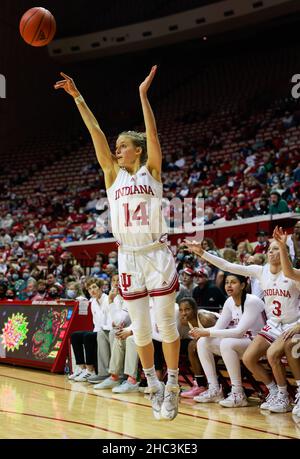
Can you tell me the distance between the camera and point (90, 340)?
8.45 metres

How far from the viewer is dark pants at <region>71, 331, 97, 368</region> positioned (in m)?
8.46

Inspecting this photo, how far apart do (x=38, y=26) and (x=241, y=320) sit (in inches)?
148

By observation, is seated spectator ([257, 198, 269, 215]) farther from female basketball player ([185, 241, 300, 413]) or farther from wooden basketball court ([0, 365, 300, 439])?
female basketball player ([185, 241, 300, 413])

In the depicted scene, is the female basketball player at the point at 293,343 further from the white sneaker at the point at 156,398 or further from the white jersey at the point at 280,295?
the white sneaker at the point at 156,398

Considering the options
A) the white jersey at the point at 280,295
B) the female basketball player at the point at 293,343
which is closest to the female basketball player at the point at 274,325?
the white jersey at the point at 280,295

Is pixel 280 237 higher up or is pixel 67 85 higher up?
pixel 67 85

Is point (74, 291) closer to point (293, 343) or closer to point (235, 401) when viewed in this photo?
point (235, 401)

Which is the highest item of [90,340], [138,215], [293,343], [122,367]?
[138,215]

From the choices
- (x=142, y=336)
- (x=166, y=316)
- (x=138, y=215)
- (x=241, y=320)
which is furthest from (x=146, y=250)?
(x=241, y=320)

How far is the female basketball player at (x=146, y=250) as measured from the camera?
4438mm

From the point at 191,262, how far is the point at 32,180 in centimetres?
1594

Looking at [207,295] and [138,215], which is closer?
[138,215]

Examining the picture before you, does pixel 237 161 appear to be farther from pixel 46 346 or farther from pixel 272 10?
pixel 46 346
